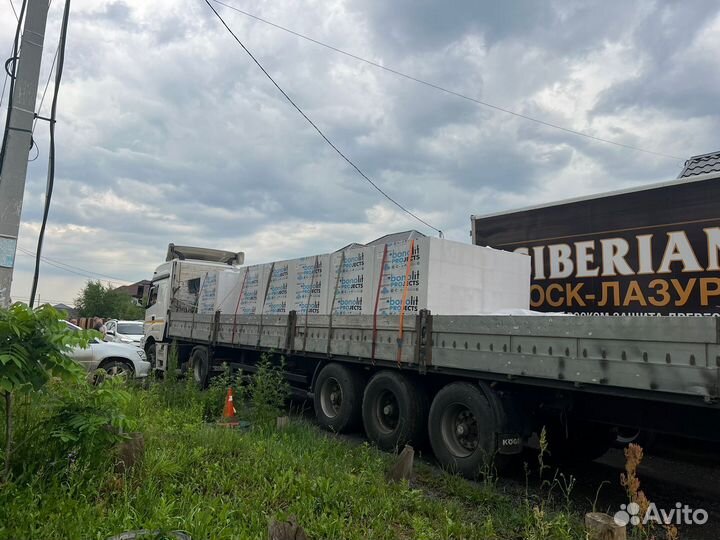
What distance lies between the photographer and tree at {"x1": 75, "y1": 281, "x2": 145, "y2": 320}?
56.9 meters

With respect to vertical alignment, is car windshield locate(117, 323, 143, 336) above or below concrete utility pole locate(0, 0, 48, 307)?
below

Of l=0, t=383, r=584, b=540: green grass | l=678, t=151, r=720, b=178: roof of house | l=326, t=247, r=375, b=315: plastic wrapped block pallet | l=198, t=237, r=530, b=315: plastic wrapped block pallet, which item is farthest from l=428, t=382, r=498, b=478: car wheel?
l=678, t=151, r=720, b=178: roof of house

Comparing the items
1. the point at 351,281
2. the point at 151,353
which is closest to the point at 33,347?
the point at 351,281

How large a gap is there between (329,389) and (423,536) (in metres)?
4.34

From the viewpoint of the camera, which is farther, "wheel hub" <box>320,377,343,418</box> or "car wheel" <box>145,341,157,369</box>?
"car wheel" <box>145,341,157,369</box>

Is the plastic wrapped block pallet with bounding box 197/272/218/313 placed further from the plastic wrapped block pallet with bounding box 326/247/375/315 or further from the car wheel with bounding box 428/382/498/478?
the car wheel with bounding box 428/382/498/478

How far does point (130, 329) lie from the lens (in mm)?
21562

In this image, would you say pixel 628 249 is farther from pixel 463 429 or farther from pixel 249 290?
pixel 249 290

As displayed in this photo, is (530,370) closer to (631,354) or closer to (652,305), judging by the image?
(631,354)

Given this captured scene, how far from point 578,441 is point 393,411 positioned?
215 cm

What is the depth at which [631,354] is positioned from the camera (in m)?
3.80

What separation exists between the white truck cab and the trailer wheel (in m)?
1.19

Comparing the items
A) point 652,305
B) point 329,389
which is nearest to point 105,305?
point 329,389

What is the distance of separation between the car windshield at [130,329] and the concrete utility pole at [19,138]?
16806 millimetres
